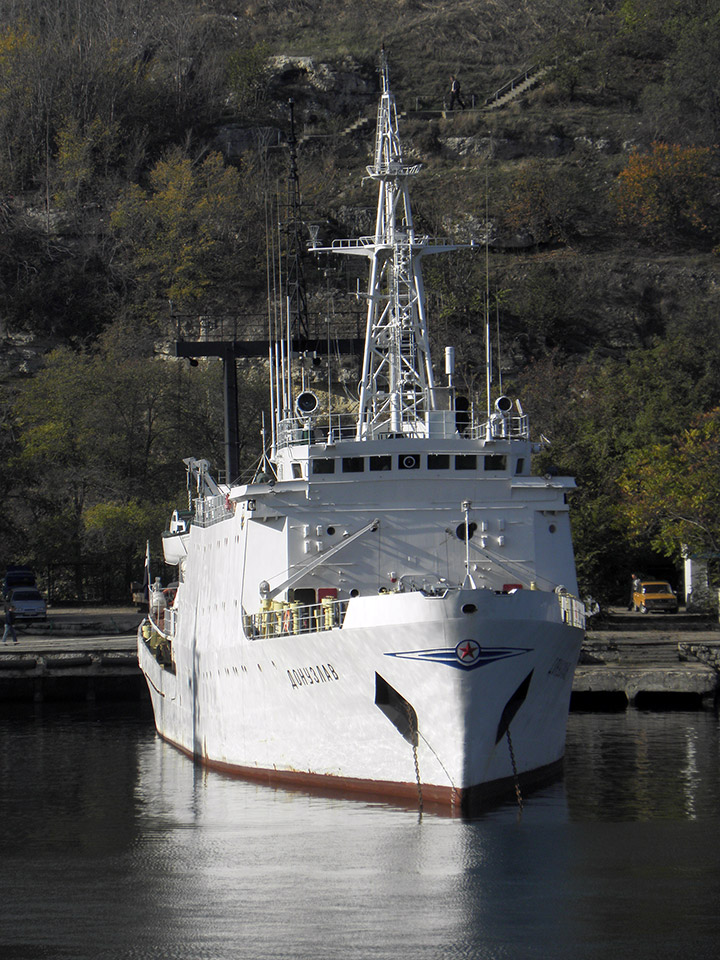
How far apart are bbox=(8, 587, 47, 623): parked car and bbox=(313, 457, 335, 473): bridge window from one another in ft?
103

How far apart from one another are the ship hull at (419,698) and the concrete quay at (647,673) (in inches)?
560

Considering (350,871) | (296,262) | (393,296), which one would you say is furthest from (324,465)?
(296,262)

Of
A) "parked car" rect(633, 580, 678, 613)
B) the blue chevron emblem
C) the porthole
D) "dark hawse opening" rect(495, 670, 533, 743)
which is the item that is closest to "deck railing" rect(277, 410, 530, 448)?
the porthole

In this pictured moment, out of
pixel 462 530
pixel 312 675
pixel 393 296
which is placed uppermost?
pixel 393 296

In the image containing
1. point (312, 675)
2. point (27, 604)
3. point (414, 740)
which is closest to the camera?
point (414, 740)

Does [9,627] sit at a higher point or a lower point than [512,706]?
higher

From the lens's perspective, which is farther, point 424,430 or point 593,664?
point 593,664

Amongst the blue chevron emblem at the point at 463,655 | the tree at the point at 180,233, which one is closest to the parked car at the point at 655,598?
the blue chevron emblem at the point at 463,655

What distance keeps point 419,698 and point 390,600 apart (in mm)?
1975

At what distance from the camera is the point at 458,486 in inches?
1284

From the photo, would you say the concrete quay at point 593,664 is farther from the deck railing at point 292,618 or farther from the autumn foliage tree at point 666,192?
the autumn foliage tree at point 666,192

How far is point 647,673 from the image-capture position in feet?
150

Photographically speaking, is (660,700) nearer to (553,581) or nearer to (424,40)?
(553,581)

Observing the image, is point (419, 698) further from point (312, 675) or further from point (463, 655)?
point (312, 675)
